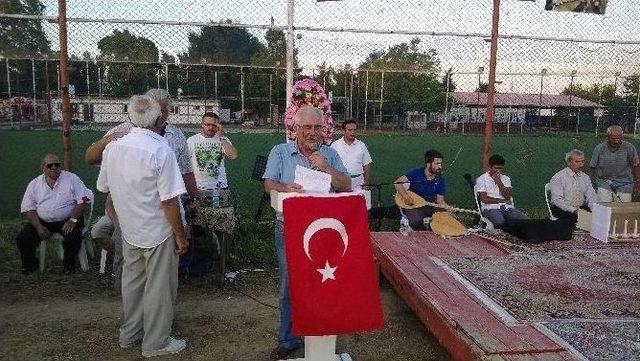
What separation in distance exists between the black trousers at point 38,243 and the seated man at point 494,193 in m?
5.01

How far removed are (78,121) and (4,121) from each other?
4.28 m

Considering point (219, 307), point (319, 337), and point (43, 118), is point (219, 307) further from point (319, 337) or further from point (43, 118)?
point (43, 118)

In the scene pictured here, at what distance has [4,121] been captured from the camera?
20.9 m

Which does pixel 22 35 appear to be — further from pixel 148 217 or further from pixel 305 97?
pixel 148 217

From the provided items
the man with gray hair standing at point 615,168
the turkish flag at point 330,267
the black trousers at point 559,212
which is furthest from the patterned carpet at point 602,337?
the man with gray hair standing at point 615,168

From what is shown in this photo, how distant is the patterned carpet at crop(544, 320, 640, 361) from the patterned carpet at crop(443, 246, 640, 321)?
14cm

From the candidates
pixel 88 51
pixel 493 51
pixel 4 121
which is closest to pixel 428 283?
pixel 493 51

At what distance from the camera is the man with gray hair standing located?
272 inches

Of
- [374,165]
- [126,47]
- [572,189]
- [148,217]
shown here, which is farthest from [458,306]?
[374,165]

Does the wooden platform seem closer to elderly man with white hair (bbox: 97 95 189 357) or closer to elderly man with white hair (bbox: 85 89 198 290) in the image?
elderly man with white hair (bbox: 97 95 189 357)

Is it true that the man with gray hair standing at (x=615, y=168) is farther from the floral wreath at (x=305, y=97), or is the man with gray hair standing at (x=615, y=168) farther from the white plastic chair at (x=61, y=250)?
the white plastic chair at (x=61, y=250)

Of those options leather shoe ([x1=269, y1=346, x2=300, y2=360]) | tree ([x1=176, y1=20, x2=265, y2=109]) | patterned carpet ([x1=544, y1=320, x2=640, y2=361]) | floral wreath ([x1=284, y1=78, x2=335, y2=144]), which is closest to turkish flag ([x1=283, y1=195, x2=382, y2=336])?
leather shoe ([x1=269, y1=346, x2=300, y2=360])

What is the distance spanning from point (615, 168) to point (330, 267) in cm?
587

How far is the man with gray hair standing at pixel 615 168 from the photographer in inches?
272
